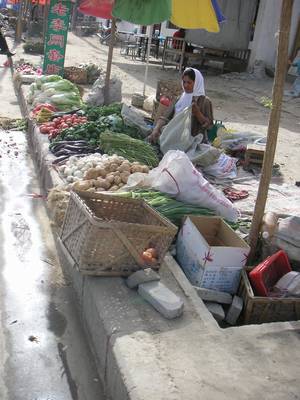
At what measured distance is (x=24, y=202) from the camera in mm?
5641

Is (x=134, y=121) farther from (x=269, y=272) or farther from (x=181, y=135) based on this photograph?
(x=269, y=272)

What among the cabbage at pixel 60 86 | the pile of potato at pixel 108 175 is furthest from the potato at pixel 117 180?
the cabbage at pixel 60 86

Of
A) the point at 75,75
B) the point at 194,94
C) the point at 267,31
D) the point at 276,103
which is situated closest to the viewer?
the point at 276,103

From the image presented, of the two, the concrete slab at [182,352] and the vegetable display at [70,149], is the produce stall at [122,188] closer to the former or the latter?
the vegetable display at [70,149]

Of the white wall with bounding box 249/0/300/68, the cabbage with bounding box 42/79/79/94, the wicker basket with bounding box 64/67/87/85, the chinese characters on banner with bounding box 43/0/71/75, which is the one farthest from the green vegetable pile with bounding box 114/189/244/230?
the white wall with bounding box 249/0/300/68

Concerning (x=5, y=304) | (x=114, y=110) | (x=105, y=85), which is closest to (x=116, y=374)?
(x=5, y=304)

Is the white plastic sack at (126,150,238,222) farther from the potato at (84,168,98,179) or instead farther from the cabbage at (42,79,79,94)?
the cabbage at (42,79,79,94)

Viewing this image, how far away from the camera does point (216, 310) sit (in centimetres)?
359

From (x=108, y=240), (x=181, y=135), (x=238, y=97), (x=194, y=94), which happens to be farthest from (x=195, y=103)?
(x=238, y=97)

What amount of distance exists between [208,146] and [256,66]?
1250 cm

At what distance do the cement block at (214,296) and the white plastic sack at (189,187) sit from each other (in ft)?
3.56

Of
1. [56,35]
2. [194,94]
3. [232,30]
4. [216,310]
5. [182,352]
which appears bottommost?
[216,310]

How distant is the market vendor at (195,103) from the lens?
638cm

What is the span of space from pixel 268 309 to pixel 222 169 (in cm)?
311
